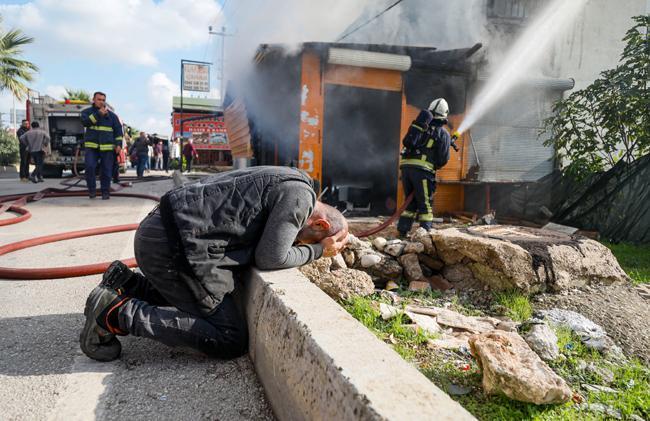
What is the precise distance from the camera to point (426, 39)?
36.3 feet

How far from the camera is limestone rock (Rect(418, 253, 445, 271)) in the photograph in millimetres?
4078

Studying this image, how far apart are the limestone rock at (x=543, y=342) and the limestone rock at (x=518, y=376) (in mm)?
529

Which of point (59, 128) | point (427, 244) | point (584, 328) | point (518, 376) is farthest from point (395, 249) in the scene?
point (59, 128)

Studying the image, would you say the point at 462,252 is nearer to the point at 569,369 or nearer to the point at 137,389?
the point at 569,369

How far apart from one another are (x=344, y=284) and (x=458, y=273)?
1325 millimetres

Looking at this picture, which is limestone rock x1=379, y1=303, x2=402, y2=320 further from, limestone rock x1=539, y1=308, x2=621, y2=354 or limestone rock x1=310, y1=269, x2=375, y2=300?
limestone rock x1=539, y1=308, x2=621, y2=354

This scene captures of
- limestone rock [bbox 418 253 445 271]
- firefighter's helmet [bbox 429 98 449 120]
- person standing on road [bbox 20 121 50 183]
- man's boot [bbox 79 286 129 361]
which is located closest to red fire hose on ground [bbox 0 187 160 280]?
man's boot [bbox 79 286 129 361]

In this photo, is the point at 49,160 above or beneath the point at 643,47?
beneath

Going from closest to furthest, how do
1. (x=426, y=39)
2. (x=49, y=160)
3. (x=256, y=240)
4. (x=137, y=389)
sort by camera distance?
(x=137, y=389)
(x=256, y=240)
(x=426, y=39)
(x=49, y=160)

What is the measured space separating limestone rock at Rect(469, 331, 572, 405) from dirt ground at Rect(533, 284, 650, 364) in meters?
1.24

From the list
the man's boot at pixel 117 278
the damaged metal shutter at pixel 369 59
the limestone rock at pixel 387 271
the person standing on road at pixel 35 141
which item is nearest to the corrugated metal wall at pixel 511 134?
the damaged metal shutter at pixel 369 59

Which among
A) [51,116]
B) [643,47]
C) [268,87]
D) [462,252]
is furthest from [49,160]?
[643,47]

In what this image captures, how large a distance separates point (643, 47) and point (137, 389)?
7.29 m

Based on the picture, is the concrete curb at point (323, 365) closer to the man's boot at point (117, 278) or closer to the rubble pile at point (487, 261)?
the man's boot at point (117, 278)
